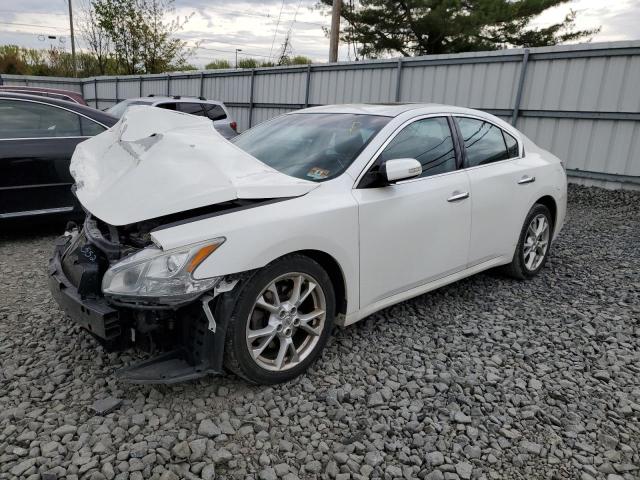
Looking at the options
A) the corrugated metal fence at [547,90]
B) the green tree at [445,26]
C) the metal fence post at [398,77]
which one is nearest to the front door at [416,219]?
the corrugated metal fence at [547,90]

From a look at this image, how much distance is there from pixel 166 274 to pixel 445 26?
17124mm

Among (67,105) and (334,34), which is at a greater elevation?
(334,34)

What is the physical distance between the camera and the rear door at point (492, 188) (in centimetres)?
382

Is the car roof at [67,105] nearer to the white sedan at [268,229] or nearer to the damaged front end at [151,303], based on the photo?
the white sedan at [268,229]

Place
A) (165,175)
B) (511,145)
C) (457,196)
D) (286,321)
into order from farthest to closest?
(511,145) < (457,196) < (286,321) < (165,175)

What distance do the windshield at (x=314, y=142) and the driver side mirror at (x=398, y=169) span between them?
0.82 feet

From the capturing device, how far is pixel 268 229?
8.41 feet

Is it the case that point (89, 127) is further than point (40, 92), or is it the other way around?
point (40, 92)

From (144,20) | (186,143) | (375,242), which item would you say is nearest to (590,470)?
(375,242)

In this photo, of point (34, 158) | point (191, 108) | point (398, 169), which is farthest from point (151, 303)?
point (191, 108)

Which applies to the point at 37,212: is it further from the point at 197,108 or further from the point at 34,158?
the point at 197,108

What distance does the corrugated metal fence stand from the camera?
781 centimetres

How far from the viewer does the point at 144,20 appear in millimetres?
27719

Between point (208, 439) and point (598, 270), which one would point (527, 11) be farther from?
point (208, 439)
